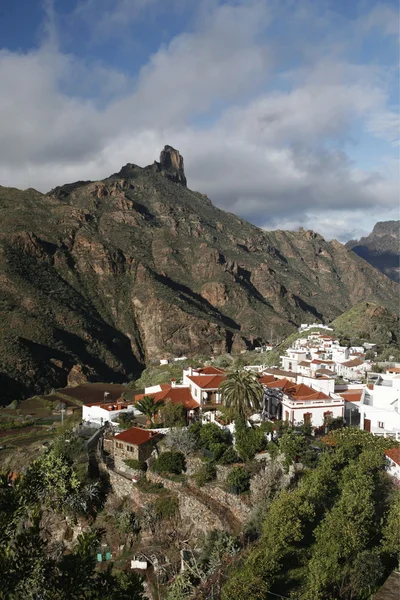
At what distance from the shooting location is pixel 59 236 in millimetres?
137500

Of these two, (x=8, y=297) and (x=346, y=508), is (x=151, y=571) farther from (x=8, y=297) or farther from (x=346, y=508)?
(x=8, y=297)

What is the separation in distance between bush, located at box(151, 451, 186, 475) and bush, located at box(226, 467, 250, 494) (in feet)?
11.8

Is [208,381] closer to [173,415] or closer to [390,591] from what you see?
[173,415]

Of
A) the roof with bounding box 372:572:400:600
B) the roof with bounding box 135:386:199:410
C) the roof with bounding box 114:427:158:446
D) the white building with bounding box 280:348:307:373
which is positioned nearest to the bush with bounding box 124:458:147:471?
the roof with bounding box 114:427:158:446

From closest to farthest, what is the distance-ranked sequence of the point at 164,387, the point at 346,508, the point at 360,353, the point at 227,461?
the point at 346,508, the point at 227,461, the point at 164,387, the point at 360,353

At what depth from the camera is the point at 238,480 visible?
24359 mm

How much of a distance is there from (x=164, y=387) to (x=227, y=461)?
16.4m

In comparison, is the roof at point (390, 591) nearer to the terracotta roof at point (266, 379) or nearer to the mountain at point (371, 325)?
the terracotta roof at point (266, 379)

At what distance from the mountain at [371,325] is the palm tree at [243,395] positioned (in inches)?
1811

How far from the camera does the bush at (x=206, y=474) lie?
2583 cm

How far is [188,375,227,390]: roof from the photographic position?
37.3 meters

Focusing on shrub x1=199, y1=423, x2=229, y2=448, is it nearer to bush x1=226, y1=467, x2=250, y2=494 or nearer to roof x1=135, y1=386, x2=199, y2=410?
bush x1=226, y1=467, x2=250, y2=494

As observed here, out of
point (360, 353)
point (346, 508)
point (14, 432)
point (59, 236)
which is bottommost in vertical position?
point (14, 432)

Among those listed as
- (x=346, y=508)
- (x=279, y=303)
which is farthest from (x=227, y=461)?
(x=279, y=303)
